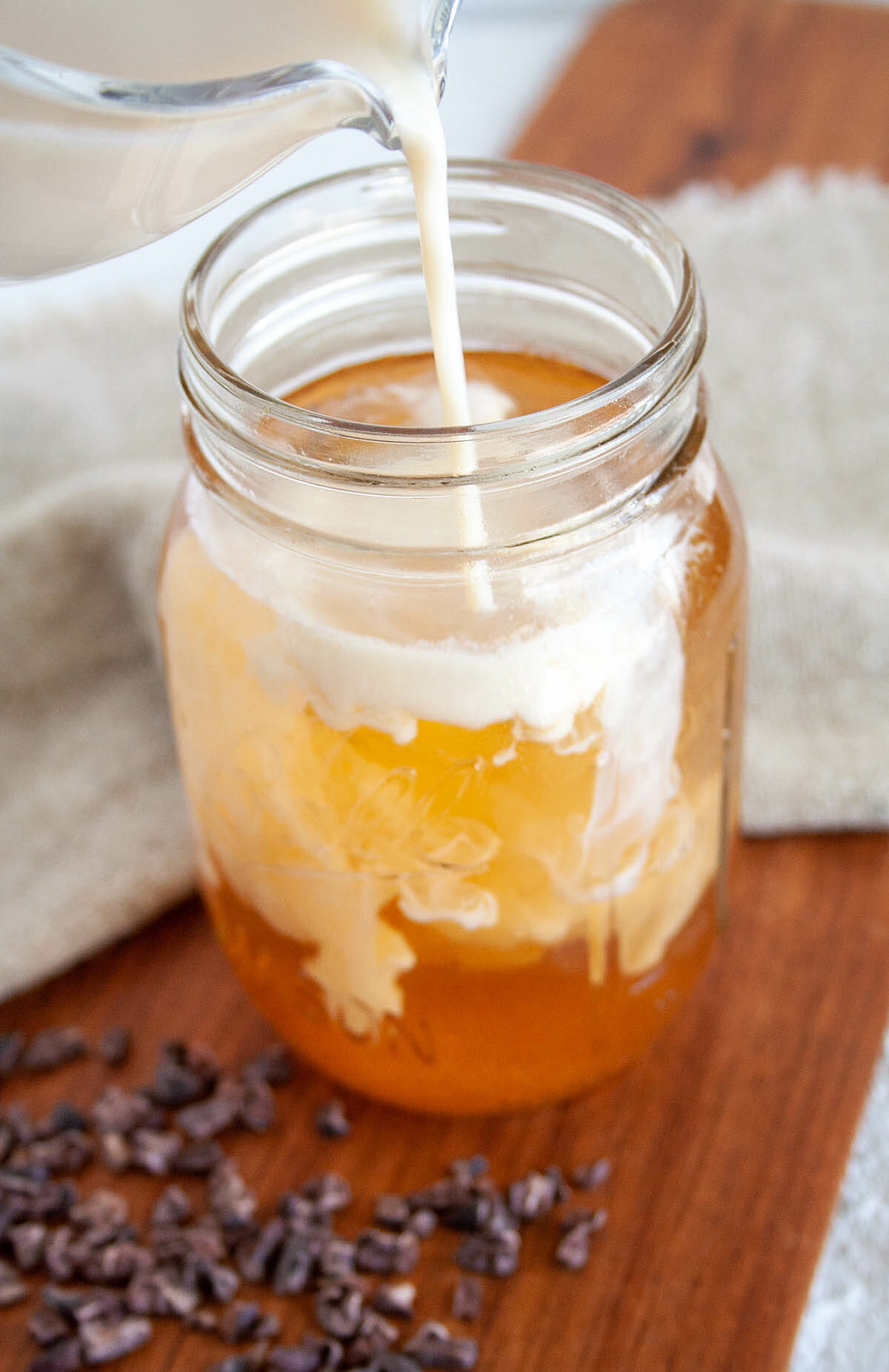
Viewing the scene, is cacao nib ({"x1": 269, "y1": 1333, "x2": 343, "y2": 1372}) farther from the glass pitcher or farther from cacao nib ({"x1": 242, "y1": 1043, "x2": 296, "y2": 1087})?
the glass pitcher

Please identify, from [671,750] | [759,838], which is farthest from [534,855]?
[759,838]

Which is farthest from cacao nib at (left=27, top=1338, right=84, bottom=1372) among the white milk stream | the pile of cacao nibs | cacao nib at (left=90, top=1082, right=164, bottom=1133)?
the white milk stream

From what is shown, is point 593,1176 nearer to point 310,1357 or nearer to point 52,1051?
point 310,1357

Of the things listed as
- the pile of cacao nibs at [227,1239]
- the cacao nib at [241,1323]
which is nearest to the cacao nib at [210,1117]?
the pile of cacao nibs at [227,1239]

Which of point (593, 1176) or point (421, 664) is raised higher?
point (421, 664)

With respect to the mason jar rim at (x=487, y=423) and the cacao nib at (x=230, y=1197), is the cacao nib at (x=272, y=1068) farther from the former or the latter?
the mason jar rim at (x=487, y=423)

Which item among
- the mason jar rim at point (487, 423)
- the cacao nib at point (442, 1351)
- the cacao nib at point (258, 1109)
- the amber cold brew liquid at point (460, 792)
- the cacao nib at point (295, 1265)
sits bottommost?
the cacao nib at point (258, 1109)

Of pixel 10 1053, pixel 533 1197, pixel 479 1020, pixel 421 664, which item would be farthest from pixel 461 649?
pixel 10 1053

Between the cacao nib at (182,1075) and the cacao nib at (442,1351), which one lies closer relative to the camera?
the cacao nib at (442,1351)
